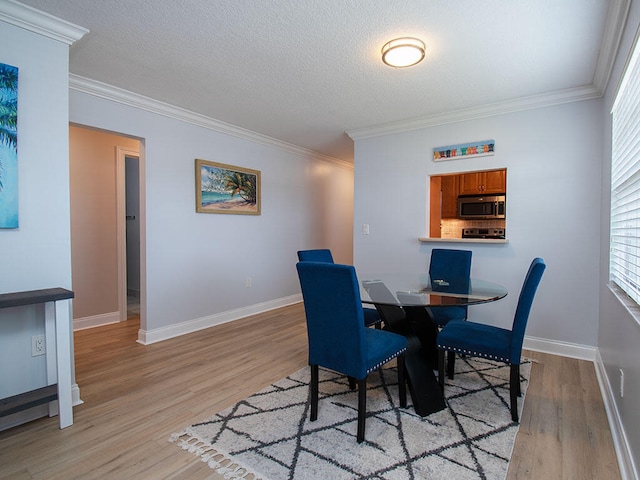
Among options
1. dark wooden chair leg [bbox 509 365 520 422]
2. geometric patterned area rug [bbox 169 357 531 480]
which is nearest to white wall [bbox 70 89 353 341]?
geometric patterned area rug [bbox 169 357 531 480]

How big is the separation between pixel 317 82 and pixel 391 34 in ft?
2.77

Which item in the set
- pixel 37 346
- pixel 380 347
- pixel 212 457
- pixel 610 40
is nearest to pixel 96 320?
pixel 37 346

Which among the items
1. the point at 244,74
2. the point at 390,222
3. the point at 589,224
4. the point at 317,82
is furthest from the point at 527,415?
the point at 244,74

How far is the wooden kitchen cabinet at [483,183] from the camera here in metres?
4.96

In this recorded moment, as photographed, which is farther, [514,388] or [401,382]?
[401,382]

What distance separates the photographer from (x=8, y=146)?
1851 mm

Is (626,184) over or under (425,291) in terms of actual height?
over

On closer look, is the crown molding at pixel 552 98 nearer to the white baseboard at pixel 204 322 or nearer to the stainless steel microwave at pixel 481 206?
the stainless steel microwave at pixel 481 206

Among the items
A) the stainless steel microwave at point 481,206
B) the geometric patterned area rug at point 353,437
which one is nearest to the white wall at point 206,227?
the geometric patterned area rug at point 353,437

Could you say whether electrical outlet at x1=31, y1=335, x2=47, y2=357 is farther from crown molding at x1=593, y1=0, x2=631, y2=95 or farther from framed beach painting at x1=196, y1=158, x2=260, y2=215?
crown molding at x1=593, y1=0, x2=631, y2=95

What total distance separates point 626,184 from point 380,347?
1.68 metres

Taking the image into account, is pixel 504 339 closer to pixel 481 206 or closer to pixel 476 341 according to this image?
pixel 476 341

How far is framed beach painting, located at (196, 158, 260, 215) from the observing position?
12.0 ft

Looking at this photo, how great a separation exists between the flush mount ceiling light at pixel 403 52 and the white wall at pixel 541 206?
1440mm
